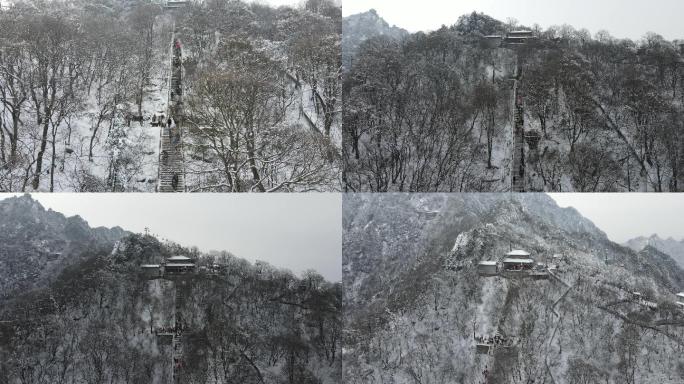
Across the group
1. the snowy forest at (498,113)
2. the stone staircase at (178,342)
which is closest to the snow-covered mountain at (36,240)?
the stone staircase at (178,342)

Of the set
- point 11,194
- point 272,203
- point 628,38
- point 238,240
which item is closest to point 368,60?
point 272,203

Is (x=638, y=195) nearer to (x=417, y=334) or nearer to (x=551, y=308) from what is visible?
(x=551, y=308)

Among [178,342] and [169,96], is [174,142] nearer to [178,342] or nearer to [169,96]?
[169,96]

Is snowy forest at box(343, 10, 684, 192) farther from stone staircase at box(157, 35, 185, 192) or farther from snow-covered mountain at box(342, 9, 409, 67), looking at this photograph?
stone staircase at box(157, 35, 185, 192)

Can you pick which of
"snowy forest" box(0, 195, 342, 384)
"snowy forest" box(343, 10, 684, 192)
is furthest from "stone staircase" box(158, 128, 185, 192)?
"snowy forest" box(343, 10, 684, 192)

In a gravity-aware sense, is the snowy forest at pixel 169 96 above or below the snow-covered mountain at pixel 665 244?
above

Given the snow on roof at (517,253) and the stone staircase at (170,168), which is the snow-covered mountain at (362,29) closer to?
the stone staircase at (170,168)
